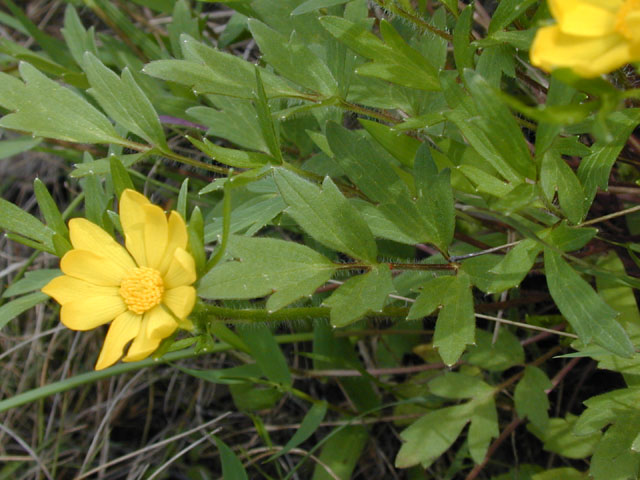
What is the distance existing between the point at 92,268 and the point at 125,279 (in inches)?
3.1

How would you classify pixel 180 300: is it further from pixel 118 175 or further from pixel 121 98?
pixel 121 98

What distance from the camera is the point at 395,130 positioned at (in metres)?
1.77

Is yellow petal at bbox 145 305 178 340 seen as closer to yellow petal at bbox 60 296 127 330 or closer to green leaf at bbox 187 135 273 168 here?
yellow petal at bbox 60 296 127 330

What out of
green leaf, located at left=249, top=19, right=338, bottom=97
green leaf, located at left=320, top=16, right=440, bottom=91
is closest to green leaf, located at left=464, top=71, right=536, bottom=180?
green leaf, located at left=320, top=16, right=440, bottom=91

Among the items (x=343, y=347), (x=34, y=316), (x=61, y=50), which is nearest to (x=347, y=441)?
(x=343, y=347)

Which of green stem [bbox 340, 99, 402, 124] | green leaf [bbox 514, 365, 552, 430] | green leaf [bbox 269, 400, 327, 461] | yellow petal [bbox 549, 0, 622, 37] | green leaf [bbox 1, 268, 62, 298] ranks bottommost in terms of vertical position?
green leaf [bbox 269, 400, 327, 461]

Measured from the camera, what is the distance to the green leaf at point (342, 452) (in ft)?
7.64

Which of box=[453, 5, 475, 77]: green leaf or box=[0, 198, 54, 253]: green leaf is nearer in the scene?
box=[453, 5, 475, 77]: green leaf

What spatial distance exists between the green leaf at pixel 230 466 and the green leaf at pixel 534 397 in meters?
0.85

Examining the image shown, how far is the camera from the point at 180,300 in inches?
56.4

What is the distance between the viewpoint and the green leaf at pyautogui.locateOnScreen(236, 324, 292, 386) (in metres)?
2.20

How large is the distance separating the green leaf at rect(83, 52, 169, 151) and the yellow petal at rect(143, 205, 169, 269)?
52cm

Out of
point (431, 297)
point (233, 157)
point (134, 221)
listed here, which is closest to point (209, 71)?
point (233, 157)

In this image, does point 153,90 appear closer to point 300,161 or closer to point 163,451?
point 300,161
